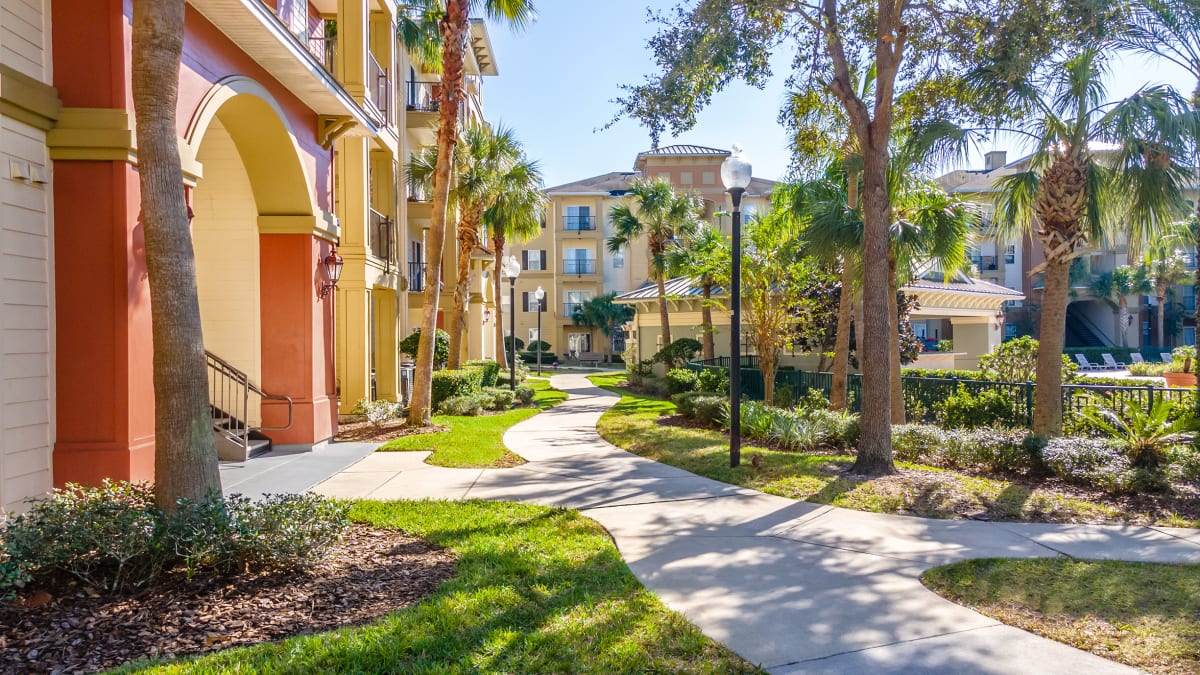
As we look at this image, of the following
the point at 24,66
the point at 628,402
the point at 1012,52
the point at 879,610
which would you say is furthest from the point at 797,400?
the point at 24,66

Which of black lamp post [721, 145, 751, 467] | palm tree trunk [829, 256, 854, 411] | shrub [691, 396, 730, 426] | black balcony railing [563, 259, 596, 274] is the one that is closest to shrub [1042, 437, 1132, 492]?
black lamp post [721, 145, 751, 467]

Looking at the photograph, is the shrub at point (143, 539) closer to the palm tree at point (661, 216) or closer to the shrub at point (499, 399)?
the shrub at point (499, 399)

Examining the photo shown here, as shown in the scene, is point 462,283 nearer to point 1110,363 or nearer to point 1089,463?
point 1089,463

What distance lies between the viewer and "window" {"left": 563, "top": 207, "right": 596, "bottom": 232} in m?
51.9

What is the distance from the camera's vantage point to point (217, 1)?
25.3 ft

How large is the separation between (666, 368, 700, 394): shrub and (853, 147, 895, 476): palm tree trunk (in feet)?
29.6

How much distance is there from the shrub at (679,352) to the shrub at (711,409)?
1137cm

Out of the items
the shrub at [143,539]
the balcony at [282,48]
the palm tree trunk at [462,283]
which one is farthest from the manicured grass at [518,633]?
the palm tree trunk at [462,283]

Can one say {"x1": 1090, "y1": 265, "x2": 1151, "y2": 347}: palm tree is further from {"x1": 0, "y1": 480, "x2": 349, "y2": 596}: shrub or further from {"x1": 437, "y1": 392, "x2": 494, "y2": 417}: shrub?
{"x1": 0, "y1": 480, "x2": 349, "y2": 596}: shrub

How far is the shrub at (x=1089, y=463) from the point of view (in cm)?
803

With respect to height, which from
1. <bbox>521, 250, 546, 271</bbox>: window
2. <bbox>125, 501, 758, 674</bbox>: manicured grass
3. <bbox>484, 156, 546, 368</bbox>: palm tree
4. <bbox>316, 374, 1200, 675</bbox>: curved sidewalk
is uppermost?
<bbox>521, 250, 546, 271</bbox>: window

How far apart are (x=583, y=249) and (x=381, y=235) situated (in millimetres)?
35690

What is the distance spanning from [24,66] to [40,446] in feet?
10.8

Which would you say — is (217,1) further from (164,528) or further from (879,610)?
(879,610)
